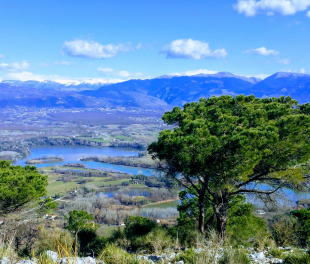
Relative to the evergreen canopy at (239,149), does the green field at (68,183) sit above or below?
below

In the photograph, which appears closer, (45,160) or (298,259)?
(298,259)

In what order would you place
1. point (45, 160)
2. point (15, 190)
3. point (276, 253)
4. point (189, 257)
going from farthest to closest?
point (45, 160) < point (15, 190) < point (276, 253) < point (189, 257)

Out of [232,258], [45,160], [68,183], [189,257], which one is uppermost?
[232,258]

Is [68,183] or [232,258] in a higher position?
[232,258]

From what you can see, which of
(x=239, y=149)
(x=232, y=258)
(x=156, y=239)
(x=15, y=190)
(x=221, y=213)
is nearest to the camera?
(x=232, y=258)

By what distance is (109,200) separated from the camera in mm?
26156

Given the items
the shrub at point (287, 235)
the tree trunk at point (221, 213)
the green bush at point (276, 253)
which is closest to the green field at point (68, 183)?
the shrub at point (287, 235)

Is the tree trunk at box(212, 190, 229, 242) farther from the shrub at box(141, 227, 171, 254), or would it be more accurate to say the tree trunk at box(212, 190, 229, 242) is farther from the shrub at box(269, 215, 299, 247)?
the shrub at box(269, 215, 299, 247)

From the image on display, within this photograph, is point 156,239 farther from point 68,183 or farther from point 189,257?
point 68,183

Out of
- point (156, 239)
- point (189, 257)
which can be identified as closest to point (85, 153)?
point (156, 239)

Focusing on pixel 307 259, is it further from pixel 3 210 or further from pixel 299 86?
pixel 299 86

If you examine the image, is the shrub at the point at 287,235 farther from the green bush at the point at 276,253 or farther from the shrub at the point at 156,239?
the shrub at the point at 156,239

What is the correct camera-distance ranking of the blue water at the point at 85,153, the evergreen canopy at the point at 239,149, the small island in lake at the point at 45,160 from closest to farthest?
1. the evergreen canopy at the point at 239,149
2. the blue water at the point at 85,153
3. the small island in lake at the point at 45,160

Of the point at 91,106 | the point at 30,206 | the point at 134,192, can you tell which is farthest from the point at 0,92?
the point at 30,206
